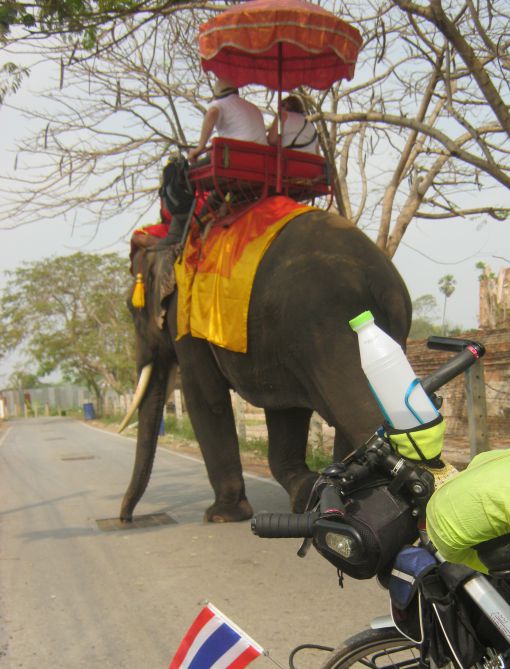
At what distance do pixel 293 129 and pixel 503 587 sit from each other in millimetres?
4656

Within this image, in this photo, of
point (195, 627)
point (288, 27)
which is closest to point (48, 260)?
point (288, 27)

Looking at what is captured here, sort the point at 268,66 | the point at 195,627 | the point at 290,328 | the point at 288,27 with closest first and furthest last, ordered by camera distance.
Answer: the point at 195,627 < the point at 290,328 < the point at 288,27 < the point at 268,66

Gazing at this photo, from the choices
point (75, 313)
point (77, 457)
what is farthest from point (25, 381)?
point (77, 457)

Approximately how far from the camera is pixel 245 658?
88.3 inches

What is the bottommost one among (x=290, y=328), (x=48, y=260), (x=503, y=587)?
(x=503, y=587)

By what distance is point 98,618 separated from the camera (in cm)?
433

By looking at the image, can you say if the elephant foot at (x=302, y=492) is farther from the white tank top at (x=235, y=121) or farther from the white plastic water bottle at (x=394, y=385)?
the white plastic water bottle at (x=394, y=385)

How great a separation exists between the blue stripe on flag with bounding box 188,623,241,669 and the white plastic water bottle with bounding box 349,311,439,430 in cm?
76

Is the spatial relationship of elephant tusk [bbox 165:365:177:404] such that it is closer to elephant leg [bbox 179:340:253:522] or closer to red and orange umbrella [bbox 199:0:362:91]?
elephant leg [bbox 179:340:253:522]

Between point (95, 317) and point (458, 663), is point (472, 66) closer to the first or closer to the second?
point (458, 663)

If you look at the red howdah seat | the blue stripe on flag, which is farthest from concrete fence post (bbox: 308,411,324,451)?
the blue stripe on flag

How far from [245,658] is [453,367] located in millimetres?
1080

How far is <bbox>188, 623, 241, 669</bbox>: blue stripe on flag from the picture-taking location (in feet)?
7.51

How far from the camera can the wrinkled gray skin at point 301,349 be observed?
15.5 feet
